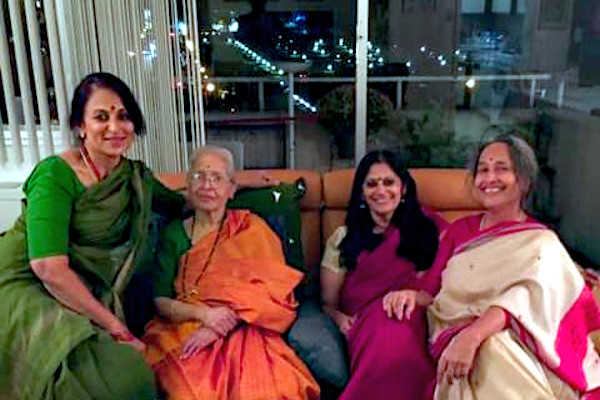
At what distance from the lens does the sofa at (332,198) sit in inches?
85.4

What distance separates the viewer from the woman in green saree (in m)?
1.44

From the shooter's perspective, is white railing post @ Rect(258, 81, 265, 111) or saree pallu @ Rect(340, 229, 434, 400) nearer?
saree pallu @ Rect(340, 229, 434, 400)

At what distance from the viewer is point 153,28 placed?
3123mm

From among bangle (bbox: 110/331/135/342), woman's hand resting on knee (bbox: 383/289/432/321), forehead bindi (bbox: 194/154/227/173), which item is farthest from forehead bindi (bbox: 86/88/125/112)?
woman's hand resting on knee (bbox: 383/289/432/321)

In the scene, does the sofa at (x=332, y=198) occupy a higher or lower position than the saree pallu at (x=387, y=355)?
higher

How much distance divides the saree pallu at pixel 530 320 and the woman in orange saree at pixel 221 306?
484mm

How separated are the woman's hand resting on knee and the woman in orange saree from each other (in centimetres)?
30

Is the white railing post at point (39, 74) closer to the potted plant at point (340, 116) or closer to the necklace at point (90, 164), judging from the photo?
the necklace at point (90, 164)

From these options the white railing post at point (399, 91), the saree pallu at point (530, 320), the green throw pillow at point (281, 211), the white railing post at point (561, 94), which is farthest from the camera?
the white railing post at point (399, 91)

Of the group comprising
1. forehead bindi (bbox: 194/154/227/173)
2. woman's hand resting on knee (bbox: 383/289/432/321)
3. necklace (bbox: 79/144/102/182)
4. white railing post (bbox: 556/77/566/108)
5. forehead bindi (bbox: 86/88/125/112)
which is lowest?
woman's hand resting on knee (bbox: 383/289/432/321)

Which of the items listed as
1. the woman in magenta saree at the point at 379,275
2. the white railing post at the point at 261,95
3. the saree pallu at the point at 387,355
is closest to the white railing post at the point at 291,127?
the white railing post at the point at 261,95

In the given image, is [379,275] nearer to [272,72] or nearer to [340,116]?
[340,116]

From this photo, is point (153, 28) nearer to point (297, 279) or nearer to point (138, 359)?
point (297, 279)

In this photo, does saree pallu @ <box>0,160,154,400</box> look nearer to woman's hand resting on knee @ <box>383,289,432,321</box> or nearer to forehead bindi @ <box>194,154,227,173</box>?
forehead bindi @ <box>194,154,227,173</box>
